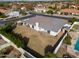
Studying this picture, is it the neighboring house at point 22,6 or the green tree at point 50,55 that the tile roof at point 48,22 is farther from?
the green tree at point 50,55

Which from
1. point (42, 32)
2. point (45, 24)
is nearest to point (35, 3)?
point (45, 24)

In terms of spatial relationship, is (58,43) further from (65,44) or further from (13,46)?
(13,46)

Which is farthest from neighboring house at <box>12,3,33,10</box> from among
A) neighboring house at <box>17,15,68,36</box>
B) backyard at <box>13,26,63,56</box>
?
backyard at <box>13,26,63,56</box>

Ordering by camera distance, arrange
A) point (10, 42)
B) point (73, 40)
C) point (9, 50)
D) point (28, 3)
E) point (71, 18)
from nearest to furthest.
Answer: point (9, 50), point (10, 42), point (73, 40), point (71, 18), point (28, 3)

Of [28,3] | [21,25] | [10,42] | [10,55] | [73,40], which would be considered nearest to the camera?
[10,55]

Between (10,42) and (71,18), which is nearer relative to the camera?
(10,42)

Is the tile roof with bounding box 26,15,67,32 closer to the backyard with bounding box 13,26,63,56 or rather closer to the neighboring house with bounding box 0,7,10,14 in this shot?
the backyard with bounding box 13,26,63,56

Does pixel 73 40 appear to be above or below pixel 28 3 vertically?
below

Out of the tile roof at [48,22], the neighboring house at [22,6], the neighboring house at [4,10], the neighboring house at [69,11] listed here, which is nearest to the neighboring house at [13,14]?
the neighboring house at [4,10]
